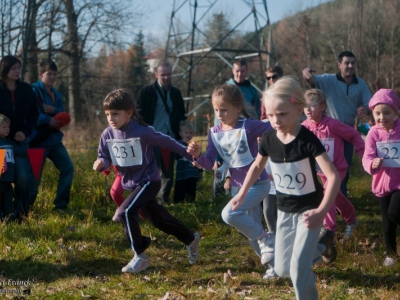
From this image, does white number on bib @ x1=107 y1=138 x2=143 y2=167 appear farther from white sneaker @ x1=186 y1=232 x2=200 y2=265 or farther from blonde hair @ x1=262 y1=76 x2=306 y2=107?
blonde hair @ x1=262 y1=76 x2=306 y2=107

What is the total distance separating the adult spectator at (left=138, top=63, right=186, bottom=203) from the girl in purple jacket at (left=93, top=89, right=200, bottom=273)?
→ 123 inches

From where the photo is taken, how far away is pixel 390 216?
5637mm

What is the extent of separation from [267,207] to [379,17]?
146 feet

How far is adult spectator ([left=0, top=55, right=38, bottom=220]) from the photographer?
7551 millimetres

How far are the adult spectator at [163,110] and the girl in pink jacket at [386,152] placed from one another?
390cm

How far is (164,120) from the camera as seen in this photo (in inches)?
358

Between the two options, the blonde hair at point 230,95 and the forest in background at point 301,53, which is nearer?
the blonde hair at point 230,95

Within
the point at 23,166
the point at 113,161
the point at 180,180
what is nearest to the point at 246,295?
the point at 113,161

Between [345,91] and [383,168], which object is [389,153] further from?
[345,91]

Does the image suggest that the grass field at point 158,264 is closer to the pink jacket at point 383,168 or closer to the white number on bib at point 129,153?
the pink jacket at point 383,168

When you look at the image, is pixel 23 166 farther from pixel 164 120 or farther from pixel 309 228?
pixel 309 228

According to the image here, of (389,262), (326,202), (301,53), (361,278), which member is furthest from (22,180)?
(301,53)

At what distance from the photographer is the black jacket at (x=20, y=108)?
24.8 ft

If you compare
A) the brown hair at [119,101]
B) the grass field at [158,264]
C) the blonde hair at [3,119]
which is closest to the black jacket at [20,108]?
the blonde hair at [3,119]
